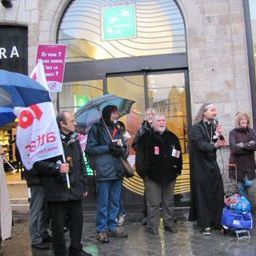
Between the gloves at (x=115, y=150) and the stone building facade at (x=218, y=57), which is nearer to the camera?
the gloves at (x=115, y=150)

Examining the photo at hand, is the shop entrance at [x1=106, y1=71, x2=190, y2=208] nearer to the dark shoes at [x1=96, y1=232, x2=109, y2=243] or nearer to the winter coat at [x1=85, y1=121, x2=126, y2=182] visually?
the winter coat at [x1=85, y1=121, x2=126, y2=182]

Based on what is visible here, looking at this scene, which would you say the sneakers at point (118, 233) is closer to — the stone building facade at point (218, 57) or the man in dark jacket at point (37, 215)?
the man in dark jacket at point (37, 215)

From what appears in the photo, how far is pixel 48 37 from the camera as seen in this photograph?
9102 mm

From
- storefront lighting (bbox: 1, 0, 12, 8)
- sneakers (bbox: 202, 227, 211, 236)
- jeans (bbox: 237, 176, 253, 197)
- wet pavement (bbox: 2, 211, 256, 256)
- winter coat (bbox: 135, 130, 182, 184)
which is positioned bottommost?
wet pavement (bbox: 2, 211, 256, 256)

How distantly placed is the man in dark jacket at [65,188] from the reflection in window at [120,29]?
3864mm

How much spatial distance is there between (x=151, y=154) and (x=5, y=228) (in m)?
2.27

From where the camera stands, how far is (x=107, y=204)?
6.32 m

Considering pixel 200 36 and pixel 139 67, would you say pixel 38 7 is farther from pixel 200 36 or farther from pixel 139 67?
pixel 200 36

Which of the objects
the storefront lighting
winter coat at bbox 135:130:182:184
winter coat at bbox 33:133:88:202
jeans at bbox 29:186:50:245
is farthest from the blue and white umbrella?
the storefront lighting

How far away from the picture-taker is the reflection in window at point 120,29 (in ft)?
29.2

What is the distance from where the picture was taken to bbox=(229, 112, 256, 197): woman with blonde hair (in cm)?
727

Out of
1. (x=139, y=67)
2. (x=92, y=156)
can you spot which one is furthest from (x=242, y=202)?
(x=139, y=67)

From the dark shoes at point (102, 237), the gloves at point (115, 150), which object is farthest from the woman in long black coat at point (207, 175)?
the dark shoes at point (102, 237)

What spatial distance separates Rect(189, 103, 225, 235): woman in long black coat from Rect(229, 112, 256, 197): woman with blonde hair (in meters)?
0.78
